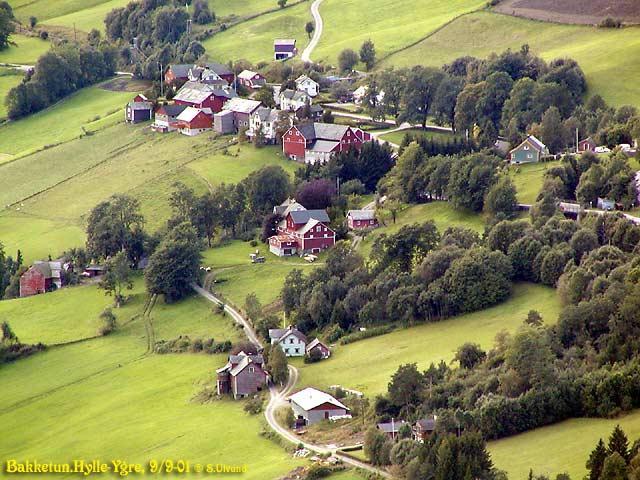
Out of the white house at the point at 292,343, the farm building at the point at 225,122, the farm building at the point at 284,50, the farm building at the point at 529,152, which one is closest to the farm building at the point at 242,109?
the farm building at the point at 225,122

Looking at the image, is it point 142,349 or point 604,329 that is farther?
point 142,349

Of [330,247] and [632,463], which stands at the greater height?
Result: [632,463]

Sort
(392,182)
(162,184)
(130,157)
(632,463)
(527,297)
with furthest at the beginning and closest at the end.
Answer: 1. (130,157)
2. (162,184)
3. (392,182)
4. (527,297)
5. (632,463)

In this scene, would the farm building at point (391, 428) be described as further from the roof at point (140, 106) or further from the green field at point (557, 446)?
the roof at point (140, 106)

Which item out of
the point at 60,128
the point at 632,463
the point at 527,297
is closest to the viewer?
the point at 632,463

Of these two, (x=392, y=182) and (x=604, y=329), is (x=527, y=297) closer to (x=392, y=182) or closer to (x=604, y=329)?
(x=604, y=329)

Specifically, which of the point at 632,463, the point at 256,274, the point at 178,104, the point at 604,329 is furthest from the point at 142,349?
Result: the point at 178,104
